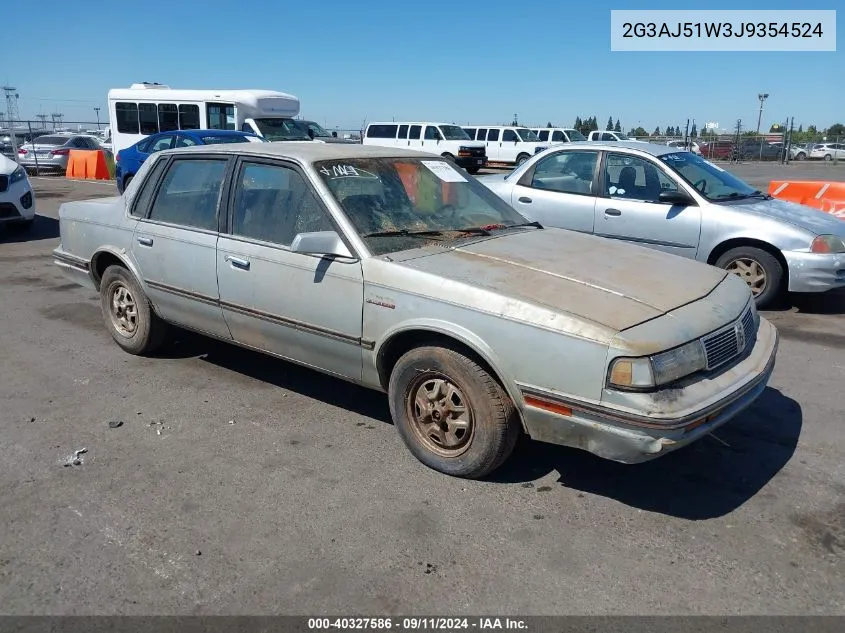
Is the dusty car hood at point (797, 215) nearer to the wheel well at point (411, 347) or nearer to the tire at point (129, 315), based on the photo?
the wheel well at point (411, 347)

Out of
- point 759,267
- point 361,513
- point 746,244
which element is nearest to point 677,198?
point 746,244

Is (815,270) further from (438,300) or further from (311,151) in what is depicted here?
(311,151)

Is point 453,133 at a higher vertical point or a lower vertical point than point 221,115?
higher

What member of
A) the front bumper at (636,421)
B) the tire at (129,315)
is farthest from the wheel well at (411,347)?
the tire at (129,315)

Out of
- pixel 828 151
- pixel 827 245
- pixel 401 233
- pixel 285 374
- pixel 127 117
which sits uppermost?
pixel 828 151

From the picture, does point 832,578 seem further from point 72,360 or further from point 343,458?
point 72,360

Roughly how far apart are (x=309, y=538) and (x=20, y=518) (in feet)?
4.50

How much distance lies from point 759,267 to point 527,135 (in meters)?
25.4

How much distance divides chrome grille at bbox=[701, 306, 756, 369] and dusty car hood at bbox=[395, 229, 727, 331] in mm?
221

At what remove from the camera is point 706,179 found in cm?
733

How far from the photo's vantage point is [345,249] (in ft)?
12.6

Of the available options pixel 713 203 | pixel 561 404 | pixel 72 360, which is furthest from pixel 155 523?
pixel 713 203

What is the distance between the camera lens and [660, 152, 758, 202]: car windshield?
23.5ft

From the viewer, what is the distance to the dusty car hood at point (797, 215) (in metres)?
6.79
